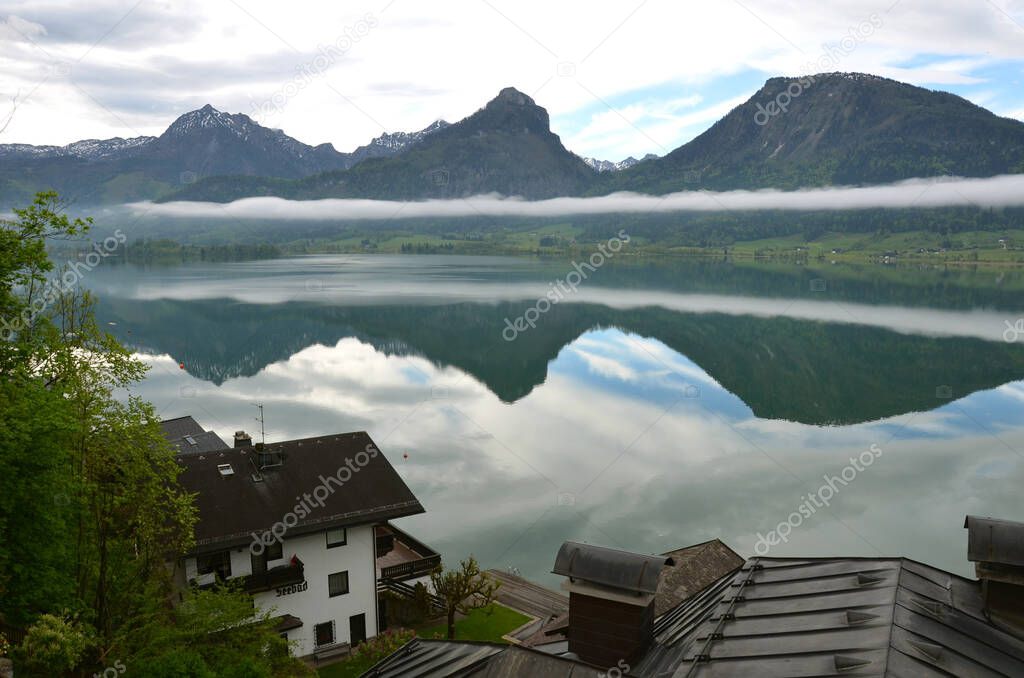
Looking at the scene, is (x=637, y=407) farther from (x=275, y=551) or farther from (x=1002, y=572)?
(x=1002, y=572)

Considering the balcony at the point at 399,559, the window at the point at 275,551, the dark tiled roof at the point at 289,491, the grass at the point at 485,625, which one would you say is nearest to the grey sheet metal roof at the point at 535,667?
the dark tiled roof at the point at 289,491

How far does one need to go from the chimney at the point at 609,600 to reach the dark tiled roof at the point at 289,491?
1455 cm

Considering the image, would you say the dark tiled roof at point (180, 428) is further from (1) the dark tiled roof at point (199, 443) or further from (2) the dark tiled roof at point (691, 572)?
(2) the dark tiled roof at point (691, 572)

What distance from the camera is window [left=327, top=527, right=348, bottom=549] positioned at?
27.1 meters

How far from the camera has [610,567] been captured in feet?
44.5

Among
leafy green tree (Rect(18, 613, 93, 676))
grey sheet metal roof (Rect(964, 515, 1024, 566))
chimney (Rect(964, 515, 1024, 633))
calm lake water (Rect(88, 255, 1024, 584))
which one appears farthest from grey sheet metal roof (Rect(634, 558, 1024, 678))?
calm lake water (Rect(88, 255, 1024, 584))

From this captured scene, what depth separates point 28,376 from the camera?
67.1 feet

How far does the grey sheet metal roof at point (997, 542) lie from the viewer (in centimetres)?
1173

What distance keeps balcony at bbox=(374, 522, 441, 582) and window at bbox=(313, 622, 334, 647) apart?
283cm

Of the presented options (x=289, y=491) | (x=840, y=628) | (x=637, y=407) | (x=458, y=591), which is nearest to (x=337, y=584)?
(x=289, y=491)

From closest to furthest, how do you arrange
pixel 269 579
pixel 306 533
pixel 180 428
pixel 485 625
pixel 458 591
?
pixel 269 579 < pixel 306 533 < pixel 458 591 < pixel 485 625 < pixel 180 428

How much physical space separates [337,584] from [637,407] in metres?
47.3

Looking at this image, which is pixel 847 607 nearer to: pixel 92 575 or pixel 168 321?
pixel 92 575

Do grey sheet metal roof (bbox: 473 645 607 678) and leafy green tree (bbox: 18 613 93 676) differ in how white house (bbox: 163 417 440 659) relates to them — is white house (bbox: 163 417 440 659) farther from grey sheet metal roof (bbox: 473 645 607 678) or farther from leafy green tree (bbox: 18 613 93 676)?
grey sheet metal roof (bbox: 473 645 607 678)
